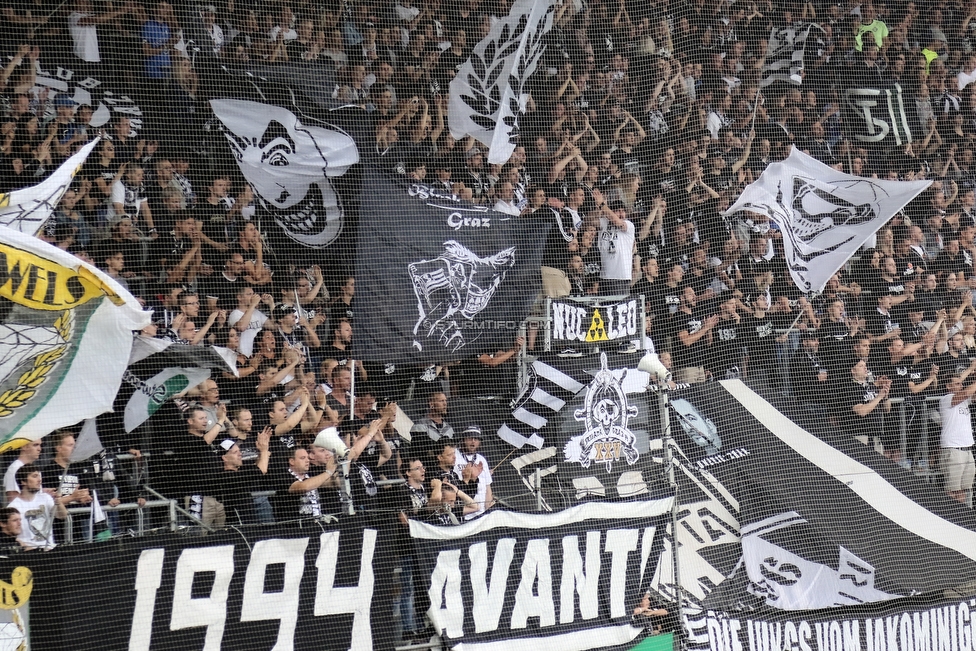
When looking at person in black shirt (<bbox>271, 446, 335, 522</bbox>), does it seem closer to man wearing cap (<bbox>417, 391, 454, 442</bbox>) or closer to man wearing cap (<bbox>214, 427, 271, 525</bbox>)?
man wearing cap (<bbox>214, 427, 271, 525</bbox>)

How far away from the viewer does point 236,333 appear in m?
6.72

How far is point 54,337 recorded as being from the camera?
17.7 ft

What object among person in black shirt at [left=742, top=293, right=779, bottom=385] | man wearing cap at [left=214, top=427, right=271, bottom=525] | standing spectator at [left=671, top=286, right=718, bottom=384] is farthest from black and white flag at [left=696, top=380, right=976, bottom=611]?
man wearing cap at [left=214, top=427, right=271, bottom=525]

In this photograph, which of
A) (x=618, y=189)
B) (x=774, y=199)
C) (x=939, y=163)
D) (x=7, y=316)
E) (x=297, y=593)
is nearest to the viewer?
(x=7, y=316)

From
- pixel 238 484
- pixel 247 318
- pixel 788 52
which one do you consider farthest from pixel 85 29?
pixel 788 52

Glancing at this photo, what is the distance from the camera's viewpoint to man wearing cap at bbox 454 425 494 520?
266 inches

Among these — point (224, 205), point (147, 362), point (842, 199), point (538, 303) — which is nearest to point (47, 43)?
point (224, 205)

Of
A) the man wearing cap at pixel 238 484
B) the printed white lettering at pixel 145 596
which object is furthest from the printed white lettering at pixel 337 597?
the printed white lettering at pixel 145 596

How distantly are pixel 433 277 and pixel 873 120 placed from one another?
15.0 ft

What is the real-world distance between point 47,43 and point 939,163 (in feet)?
24.0

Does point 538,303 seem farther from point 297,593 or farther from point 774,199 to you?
point 297,593

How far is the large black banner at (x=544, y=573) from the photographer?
6012 mm

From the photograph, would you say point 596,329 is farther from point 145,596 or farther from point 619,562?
point 145,596

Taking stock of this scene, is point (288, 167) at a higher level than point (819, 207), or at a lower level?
higher
